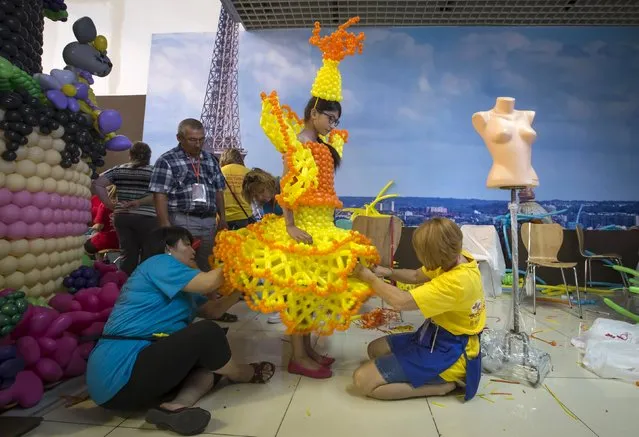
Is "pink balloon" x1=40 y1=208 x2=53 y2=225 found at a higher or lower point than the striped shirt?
lower

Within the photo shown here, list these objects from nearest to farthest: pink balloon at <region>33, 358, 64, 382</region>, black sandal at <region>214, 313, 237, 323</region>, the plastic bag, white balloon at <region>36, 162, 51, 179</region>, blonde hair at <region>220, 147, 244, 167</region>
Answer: pink balloon at <region>33, 358, 64, 382</region>, white balloon at <region>36, 162, 51, 179</region>, the plastic bag, black sandal at <region>214, 313, 237, 323</region>, blonde hair at <region>220, 147, 244, 167</region>

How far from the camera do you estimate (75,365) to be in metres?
1.75

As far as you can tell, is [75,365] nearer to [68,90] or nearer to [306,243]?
[306,243]

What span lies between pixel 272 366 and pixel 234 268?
63 centimetres

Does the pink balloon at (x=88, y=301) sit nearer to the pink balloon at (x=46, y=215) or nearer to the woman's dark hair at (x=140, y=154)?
the pink balloon at (x=46, y=215)

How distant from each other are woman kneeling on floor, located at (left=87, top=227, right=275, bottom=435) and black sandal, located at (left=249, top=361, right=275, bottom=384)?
0.71 feet

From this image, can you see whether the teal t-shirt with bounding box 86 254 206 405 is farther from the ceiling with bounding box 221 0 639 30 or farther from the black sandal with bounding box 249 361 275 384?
the ceiling with bounding box 221 0 639 30

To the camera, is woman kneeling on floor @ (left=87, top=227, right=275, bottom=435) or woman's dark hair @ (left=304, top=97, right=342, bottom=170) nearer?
woman kneeling on floor @ (left=87, top=227, right=275, bottom=435)

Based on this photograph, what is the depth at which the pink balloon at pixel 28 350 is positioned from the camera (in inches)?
61.3

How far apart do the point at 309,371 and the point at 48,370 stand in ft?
3.70

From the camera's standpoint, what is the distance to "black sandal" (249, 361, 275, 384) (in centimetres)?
184

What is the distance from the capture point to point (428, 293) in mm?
1570

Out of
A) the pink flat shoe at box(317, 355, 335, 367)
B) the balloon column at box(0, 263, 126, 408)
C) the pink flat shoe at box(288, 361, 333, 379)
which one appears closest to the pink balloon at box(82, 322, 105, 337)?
the balloon column at box(0, 263, 126, 408)

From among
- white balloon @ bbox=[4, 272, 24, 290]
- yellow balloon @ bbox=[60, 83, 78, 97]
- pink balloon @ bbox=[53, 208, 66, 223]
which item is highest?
yellow balloon @ bbox=[60, 83, 78, 97]
